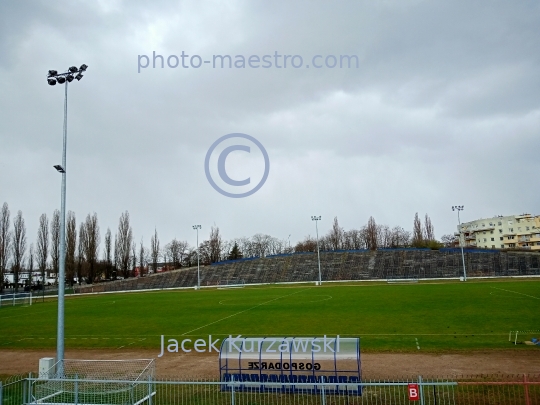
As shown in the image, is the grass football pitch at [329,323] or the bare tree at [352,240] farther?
the bare tree at [352,240]

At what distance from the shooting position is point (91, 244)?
93.4 m

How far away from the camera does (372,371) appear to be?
15859mm

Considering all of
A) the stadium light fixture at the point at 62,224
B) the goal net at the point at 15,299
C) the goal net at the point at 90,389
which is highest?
the stadium light fixture at the point at 62,224

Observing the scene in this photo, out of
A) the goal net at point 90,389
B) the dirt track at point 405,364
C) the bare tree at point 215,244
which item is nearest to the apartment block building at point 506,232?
the bare tree at point 215,244

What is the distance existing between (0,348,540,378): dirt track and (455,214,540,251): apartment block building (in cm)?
11523

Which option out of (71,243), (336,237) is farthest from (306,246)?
(71,243)

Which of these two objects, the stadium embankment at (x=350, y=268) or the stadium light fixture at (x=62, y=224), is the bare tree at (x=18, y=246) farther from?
the stadium light fixture at (x=62, y=224)

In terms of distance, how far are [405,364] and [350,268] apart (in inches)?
2779

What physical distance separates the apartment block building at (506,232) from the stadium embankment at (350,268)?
46.1 m

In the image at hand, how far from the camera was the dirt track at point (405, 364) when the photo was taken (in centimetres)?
1558

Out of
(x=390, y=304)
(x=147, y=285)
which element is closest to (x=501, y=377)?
(x=390, y=304)

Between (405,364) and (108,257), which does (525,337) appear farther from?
(108,257)

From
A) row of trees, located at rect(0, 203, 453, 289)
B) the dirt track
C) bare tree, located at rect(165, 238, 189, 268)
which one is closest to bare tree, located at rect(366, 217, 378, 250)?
row of trees, located at rect(0, 203, 453, 289)

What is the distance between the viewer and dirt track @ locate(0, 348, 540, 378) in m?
15.6
